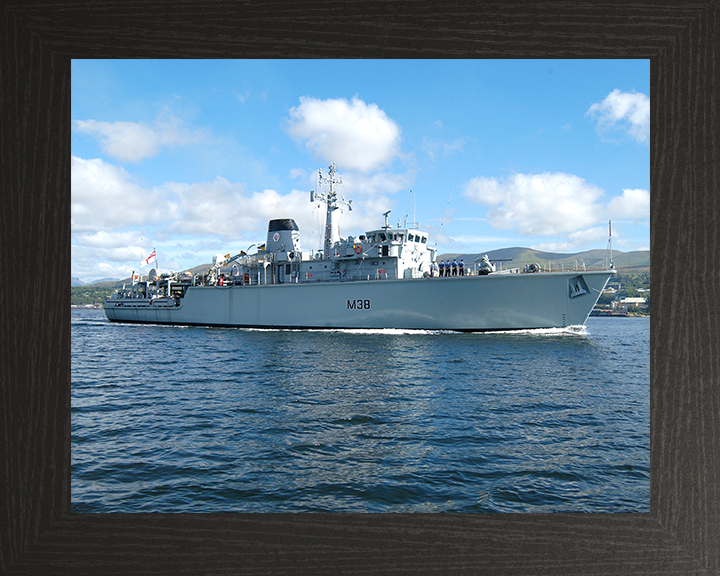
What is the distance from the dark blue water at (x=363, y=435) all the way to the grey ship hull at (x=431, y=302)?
212 inches

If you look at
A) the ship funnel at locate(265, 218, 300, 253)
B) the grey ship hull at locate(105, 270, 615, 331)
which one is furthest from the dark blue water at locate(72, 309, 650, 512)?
the ship funnel at locate(265, 218, 300, 253)

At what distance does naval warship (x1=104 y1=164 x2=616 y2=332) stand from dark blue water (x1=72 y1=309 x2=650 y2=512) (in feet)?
17.9

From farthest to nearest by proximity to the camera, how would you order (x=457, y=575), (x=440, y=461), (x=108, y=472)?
(x=440, y=461), (x=108, y=472), (x=457, y=575)

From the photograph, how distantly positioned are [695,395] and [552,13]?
3.55ft

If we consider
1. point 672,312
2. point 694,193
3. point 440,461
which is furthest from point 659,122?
point 440,461

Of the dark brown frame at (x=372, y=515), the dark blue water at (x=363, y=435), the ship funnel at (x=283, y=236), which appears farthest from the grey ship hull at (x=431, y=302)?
the dark brown frame at (x=372, y=515)

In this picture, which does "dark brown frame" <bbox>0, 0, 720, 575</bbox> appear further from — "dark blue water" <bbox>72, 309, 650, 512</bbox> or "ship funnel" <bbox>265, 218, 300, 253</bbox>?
"ship funnel" <bbox>265, 218, 300, 253</bbox>

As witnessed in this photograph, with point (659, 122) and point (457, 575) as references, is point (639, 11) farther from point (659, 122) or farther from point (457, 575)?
point (457, 575)

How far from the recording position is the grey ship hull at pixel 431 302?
1847 cm

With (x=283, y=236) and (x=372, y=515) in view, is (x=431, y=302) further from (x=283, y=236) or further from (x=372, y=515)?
(x=372, y=515)

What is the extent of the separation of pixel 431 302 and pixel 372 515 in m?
18.8

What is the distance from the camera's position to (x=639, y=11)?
121 cm

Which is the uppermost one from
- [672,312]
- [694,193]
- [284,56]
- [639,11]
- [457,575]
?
[639,11]

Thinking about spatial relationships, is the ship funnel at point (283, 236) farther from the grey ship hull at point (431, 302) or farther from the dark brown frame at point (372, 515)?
the dark brown frame at point (372, 515)
